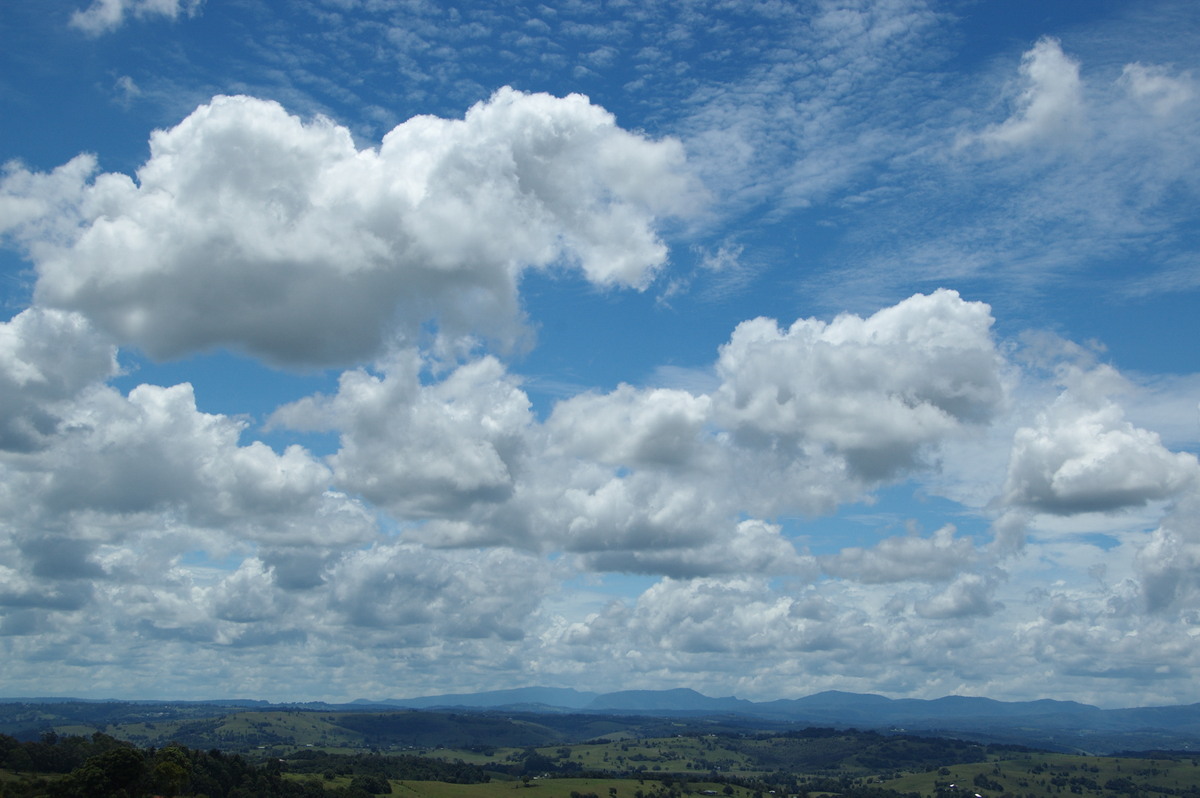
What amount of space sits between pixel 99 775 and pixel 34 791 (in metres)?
21.9

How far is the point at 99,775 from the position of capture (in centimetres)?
17525

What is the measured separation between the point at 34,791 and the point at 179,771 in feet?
89.9

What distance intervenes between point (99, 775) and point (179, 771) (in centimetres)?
1896

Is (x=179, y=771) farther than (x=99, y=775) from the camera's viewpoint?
Yes

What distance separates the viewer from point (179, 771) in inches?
7534

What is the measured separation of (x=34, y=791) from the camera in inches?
7264
